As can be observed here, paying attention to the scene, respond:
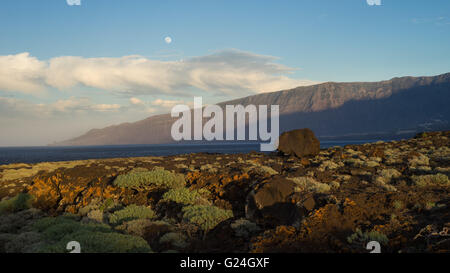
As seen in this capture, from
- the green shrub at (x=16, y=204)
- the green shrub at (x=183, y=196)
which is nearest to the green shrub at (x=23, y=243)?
the green shrub at (x=183, y=196)

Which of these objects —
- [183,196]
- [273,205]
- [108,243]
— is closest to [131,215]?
[183,196]

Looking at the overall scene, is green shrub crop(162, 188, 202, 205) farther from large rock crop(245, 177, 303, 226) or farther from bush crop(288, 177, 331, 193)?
bush crop(288, 177, 331, 193)

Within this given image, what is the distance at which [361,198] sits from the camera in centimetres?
803

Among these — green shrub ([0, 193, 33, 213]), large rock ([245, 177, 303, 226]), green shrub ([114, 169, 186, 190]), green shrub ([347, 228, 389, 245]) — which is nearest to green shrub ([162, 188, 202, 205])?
green shrub ([114, 169, 186, 190])

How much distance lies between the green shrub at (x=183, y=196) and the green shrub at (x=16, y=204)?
18.7ft

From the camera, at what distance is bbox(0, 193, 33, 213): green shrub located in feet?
34.8

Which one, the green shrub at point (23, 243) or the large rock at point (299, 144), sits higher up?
the large rock at point (299, 144)

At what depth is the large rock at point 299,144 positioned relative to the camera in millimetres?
19531

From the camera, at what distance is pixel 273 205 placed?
26.8 feet

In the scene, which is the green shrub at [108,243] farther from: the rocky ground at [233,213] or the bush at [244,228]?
the bush at [244,228]

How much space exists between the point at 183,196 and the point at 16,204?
22.4 feet
